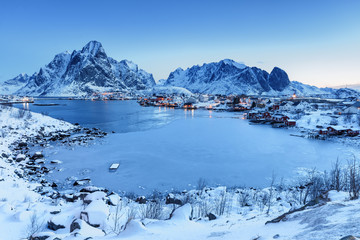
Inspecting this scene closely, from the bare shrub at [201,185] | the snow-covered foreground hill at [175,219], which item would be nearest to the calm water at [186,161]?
the bare shrub at [201,185]

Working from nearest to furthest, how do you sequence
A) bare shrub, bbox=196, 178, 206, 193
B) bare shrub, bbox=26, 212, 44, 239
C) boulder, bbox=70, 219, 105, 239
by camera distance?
boulder, bbox=70, 219, 105, 239 → bare shrub, bbox=26, 212, 44, 239 → bare shrub, bbox=196, 178, 206, 193

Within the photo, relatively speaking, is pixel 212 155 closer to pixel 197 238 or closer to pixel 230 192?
pixel 230 192

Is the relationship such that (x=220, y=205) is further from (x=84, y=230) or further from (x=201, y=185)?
(x=84, y=230)

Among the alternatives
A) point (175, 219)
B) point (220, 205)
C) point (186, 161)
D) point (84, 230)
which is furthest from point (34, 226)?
point (186, 161)

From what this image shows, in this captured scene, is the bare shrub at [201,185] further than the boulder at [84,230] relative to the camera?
Yes

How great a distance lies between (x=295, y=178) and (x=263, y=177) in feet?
8.04

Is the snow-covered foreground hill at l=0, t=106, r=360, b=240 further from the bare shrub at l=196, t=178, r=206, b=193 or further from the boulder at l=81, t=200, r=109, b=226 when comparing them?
the bare shrub at l=196, t=178, r=206, b=193

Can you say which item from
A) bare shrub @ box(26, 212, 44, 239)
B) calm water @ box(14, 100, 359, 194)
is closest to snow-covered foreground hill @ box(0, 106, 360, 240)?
bare shrub @ box(26, 212, 44, 239)

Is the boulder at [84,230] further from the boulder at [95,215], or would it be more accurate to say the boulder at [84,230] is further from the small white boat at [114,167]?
the small white boat at [114,167]

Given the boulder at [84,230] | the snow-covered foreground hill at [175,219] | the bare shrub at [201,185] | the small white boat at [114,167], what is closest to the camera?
the snow-covered foreground hill at [175,219]

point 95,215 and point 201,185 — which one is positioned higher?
A: point 95,215

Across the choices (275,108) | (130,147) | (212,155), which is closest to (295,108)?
(275,108)

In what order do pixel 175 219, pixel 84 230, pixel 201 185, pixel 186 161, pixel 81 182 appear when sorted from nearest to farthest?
pixel 84 230 → pixel 175 219 → pixel 81 182 → pixel 201 185 → pixel 186 161

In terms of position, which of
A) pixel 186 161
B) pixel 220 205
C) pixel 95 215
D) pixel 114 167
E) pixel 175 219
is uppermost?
pixel 175 219
